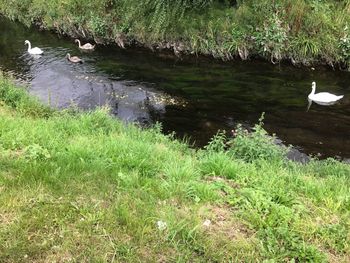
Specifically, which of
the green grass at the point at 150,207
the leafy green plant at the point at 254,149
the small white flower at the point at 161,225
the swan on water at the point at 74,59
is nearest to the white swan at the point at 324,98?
the leafy green plant at the point at 254,149

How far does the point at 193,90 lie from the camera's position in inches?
581

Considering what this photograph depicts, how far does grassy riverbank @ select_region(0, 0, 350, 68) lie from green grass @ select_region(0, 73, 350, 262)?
34.7 feet

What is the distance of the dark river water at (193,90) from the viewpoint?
39.6 feet

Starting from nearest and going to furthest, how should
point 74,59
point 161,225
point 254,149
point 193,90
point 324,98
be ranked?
point 161,225, point 254,149, point 324,98, point 193,90, point 74,59

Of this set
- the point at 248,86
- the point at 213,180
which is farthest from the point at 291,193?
the point at 248,86

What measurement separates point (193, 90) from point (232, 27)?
4.06 metres

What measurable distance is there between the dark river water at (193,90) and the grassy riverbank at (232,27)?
0.59 m

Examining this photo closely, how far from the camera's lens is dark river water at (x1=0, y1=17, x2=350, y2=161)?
476 inches

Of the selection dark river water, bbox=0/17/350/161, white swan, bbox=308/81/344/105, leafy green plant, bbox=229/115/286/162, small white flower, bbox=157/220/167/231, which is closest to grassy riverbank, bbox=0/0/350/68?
dark river water, bbox=0/17/350/161

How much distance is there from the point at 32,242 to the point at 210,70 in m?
13.0

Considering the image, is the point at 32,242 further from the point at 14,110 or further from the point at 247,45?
the point at 247,45

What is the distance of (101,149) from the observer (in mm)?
6383

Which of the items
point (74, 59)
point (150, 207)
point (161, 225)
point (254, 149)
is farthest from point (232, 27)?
point (161, 225)

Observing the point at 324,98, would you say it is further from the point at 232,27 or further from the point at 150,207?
the point at 150,207
